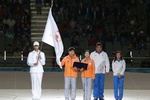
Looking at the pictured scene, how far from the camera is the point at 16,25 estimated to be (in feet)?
94.1

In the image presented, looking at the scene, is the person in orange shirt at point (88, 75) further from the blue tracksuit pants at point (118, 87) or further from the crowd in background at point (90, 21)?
the crowd in background at point (90, 21)

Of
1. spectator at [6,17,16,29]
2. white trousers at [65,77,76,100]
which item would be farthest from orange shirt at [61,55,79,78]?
spectator at [6,17,16,29]

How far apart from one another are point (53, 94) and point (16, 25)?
45.0 feet

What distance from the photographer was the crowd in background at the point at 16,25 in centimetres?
2669

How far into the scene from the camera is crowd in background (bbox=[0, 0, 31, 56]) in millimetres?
26694

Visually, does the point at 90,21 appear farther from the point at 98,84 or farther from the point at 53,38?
the point at 53,38

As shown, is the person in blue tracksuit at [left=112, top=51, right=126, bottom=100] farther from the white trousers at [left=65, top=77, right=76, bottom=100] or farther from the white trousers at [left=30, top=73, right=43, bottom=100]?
the white trousers at [left=30, top=73, right=43, bottom=100]

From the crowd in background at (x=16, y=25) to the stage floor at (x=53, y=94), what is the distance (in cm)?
922

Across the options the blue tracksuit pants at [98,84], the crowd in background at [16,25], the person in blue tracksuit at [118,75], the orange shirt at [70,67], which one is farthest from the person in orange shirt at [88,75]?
the crowd in background at [16,25]

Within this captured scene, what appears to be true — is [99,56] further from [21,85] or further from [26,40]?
[26,40]

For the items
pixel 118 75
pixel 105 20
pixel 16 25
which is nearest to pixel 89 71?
pixel 118 75

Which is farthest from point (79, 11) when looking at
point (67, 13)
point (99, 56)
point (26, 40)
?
point (99, 56)

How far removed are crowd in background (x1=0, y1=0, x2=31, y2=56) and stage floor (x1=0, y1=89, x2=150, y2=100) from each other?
922 cm

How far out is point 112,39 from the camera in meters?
27.7
